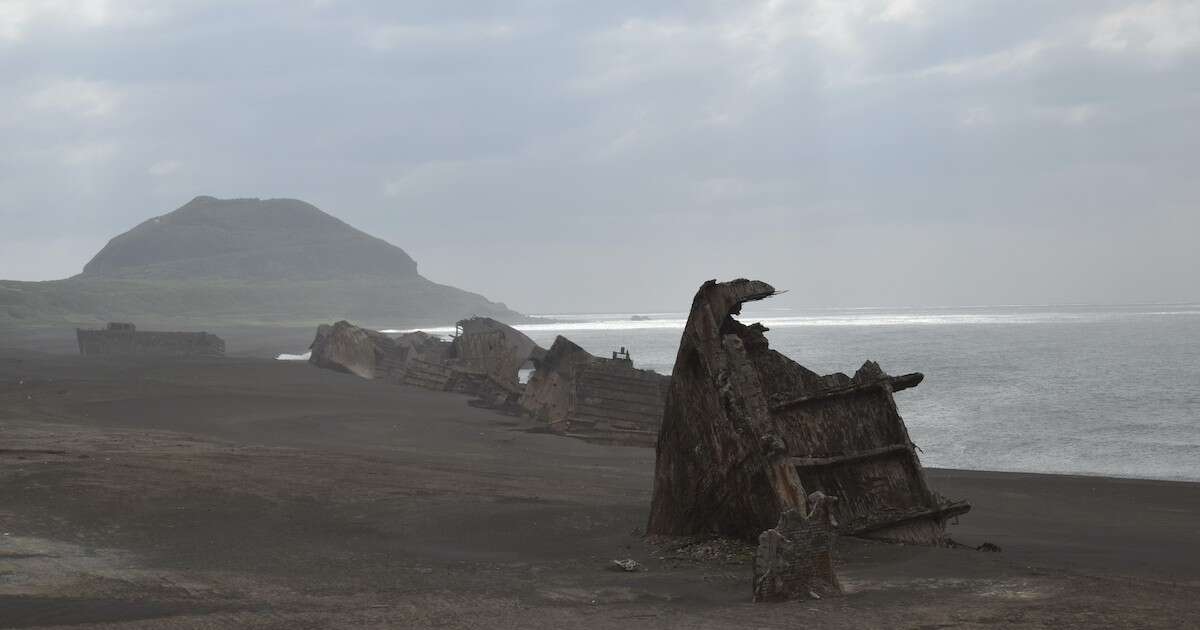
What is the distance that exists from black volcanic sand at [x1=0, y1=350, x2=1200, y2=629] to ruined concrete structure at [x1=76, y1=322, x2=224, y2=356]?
34.7m

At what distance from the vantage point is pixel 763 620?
8.30 m

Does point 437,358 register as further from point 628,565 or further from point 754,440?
point 754,440

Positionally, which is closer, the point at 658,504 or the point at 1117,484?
the point at 658,504

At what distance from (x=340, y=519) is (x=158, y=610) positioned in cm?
474

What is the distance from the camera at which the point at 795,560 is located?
29.9 ft

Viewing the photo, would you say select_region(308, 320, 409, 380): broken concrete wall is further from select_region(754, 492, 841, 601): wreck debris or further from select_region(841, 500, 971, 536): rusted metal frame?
select_region(754, 492, 841, 601): wreck debris

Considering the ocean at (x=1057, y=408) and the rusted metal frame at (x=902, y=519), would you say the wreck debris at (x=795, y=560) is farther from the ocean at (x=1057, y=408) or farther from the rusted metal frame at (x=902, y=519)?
the ocean at (x=1057, y=408)

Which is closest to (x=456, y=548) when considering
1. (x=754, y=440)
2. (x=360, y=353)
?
(x=754, y=440)

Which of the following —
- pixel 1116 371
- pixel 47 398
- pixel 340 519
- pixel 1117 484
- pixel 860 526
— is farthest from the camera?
pixel 1116 371

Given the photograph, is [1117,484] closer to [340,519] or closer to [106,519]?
[340,519]

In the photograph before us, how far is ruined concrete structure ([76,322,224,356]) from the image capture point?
5569cm

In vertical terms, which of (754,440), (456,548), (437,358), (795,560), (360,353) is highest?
(360,353)

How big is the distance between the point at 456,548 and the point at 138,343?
49.5 m

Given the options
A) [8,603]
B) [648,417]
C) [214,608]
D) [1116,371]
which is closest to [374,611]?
[214,608]
